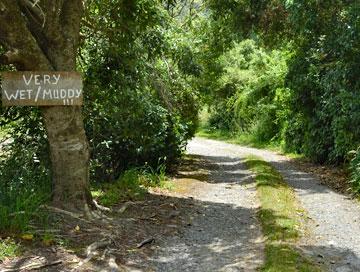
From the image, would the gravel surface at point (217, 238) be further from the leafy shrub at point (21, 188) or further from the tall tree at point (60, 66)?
the leafy shrub at point (21, 188)

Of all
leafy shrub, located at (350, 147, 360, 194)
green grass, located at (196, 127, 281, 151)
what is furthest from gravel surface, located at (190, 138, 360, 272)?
green grass, located at (196, 127, 281, 151)

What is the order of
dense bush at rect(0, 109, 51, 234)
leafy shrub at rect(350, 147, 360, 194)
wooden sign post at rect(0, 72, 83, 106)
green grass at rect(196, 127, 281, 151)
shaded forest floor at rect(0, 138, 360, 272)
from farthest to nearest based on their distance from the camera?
green grass at rect(196, 127, 281, 151) → leafy shrub at rect(350, 147, 360, 194) → wooden sign post at rect(0, 72, 83, 106) → dense bush at rect(0, 109, 51, 234) → shaded forest floor at rect(0, 138, 360, 272)

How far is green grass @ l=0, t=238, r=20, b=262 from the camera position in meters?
5.95

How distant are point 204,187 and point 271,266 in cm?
742

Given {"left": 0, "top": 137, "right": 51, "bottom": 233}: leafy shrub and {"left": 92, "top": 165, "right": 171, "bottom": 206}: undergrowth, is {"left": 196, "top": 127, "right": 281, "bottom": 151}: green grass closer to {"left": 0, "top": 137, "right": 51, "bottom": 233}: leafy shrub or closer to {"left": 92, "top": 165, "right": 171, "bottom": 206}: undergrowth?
{"left": 92, "top": 165, "right": 171, "bottom": 206}: undergrowth

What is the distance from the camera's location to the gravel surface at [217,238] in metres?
6.80

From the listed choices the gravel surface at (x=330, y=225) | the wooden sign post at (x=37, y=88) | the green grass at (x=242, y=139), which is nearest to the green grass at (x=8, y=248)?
the wooden sign post at (x=37, y=88)

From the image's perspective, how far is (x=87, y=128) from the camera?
12.3 m

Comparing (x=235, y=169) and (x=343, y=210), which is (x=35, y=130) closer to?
(x=343, y=210)

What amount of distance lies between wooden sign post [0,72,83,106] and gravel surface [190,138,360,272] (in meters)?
3.87

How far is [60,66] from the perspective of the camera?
25.3 feet

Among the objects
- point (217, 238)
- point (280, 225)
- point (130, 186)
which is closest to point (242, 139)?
point (130, 186)

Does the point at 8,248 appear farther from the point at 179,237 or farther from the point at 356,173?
the point at 356,173

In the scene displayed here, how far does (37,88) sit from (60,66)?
0.54 meters
